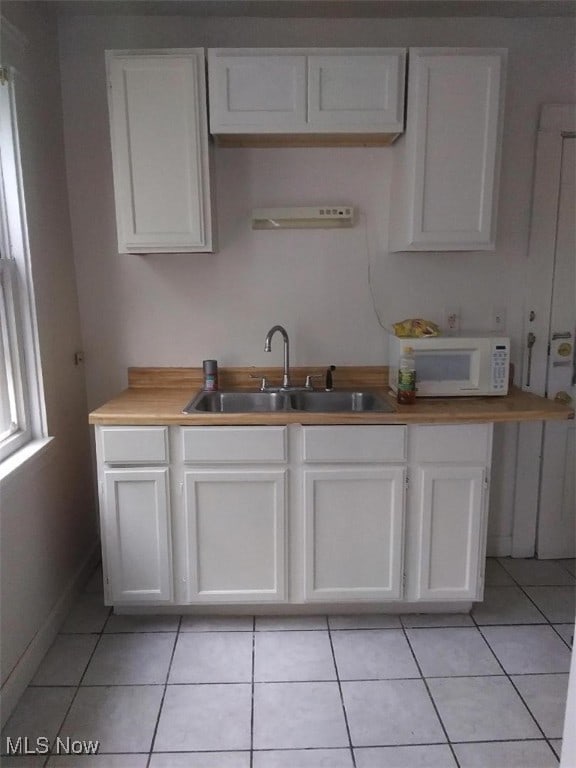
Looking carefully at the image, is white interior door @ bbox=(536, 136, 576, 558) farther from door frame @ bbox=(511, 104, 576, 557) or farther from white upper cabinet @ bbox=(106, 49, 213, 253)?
white upper cabinet @ bbox=(106, 49, 213, 253)

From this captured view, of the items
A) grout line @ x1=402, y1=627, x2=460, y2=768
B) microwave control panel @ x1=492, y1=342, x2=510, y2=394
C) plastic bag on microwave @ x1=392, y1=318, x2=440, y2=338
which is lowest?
grout line @ x1=402, y1=627, x2=460, y2=768

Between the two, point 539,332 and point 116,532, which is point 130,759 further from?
point 539,332

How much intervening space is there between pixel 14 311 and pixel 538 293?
2.34m

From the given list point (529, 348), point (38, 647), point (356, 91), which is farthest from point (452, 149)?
point (38, 647)

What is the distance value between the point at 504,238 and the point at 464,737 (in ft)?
6.76

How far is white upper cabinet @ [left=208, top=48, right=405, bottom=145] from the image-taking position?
6.54ft

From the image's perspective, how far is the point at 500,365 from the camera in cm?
217

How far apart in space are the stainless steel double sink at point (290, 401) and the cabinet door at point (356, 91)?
114cm

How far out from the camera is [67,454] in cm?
229

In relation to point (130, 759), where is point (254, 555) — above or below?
above

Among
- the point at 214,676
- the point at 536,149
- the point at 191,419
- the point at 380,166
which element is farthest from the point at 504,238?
the point at 214,676

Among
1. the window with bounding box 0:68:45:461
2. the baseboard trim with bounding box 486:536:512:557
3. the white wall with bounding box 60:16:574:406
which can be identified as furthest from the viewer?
the baseboard trim with bounding box 486:536:512:557

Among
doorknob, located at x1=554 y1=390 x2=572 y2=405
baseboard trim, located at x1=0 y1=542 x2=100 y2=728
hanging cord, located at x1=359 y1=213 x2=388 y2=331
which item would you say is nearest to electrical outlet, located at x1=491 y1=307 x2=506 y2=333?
doorknob, located at x1=554 y1=390 x2=572 y2=405

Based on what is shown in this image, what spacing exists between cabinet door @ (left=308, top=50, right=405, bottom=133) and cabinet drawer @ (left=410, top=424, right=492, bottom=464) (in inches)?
49.3
